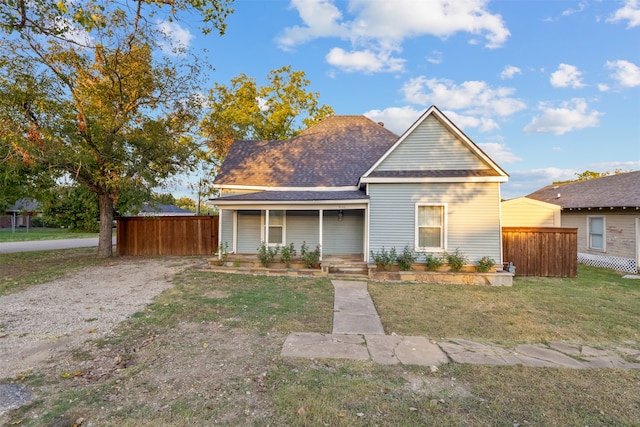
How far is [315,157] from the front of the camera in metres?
14.2

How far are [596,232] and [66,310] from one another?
19.4 m

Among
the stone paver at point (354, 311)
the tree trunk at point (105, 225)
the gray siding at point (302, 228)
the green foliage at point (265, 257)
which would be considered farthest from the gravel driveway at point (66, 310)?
the gray siding at point (302, 228)

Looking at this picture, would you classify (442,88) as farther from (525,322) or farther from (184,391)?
(184,391)

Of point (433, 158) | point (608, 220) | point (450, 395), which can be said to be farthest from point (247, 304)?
point (608, 220)

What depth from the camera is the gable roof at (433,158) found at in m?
10.2

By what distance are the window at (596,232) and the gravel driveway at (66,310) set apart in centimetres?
1760

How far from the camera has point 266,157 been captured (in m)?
14.4

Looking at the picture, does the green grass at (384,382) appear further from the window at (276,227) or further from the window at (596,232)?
the window at (596,232)

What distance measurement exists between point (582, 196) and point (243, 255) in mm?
16858

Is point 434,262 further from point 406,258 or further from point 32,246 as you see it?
point 32,246

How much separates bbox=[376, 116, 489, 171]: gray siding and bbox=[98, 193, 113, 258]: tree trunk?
11468 mm

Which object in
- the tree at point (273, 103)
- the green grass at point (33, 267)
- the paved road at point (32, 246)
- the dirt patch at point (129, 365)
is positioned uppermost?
the tree at point (273, 103)

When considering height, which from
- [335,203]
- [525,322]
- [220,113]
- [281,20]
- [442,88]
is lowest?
[525,322]

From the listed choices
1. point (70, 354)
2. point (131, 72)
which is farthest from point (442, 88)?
point (70, 354)
